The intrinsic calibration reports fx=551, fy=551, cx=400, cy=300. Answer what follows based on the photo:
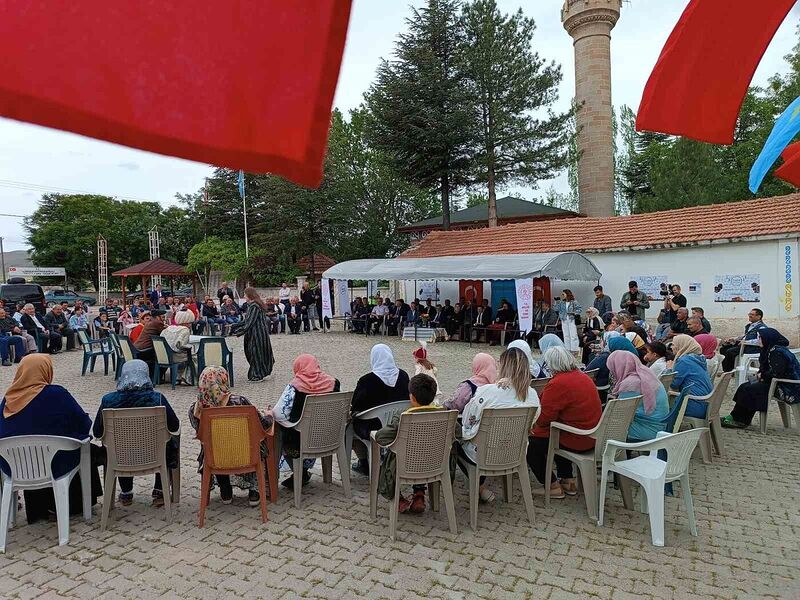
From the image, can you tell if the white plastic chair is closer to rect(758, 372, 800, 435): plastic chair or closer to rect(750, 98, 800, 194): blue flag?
rect(758, 372, 800, 435): plastic chair

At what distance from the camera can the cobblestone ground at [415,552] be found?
130 inches

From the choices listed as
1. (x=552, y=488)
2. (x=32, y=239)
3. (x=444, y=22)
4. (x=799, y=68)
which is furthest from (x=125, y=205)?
(x=552, y=488)

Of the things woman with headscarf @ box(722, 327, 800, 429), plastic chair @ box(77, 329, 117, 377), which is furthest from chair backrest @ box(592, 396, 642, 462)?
plastic chair @ box(77, 329, 117, 377)

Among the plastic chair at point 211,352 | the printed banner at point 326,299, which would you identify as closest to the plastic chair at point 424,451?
the plastic chair at point 211,352

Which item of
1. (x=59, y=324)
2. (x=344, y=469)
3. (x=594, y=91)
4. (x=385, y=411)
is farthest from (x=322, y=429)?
(x=594, y=91)

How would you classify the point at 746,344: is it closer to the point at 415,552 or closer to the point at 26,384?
the point at 415,552

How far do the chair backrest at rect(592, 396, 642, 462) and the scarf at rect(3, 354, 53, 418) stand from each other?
4.18 meters

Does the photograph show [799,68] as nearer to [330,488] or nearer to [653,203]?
[653,203]

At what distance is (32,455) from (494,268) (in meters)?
12.3

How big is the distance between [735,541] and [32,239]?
51008mm

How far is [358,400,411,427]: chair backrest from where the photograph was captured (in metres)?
4.75

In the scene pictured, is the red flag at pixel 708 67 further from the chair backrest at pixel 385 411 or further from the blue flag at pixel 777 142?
the chair backrest at pixel 385 411

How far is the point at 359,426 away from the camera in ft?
16.0

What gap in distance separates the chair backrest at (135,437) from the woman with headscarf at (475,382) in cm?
227
